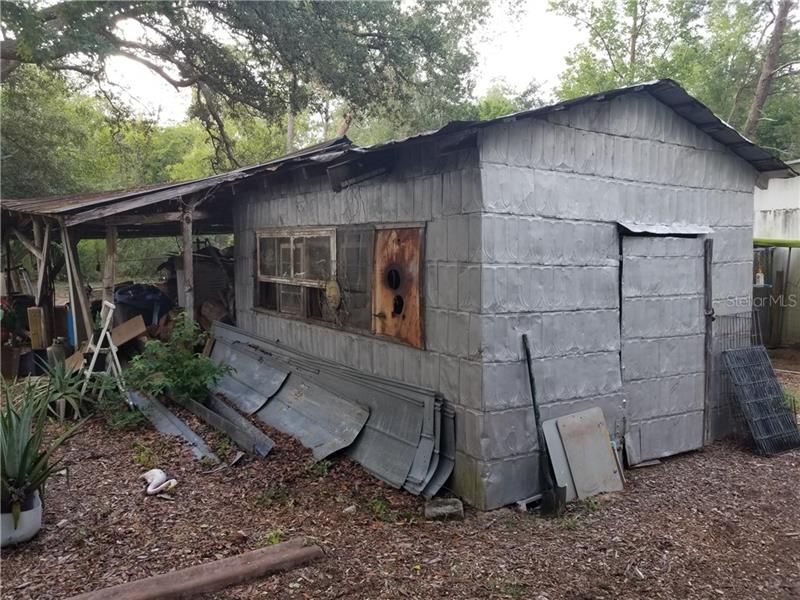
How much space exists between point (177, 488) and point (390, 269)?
269cm

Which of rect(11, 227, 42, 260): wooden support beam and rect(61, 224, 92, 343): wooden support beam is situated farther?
rect(11, 227, 42, 260): wooden support beam

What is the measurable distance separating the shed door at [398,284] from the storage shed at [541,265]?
0.06 feet

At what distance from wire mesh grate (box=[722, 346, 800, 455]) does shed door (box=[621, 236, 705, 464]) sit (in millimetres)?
454

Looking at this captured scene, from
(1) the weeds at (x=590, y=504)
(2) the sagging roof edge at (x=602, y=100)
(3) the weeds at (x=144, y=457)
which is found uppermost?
(2) the sagging roof edge at (x=602, y=100)

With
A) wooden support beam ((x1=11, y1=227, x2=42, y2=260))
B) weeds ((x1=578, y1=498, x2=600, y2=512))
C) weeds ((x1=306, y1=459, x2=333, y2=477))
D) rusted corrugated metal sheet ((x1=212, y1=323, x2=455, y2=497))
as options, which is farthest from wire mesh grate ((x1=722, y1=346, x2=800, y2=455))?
wooden support beam ((x1=11, y1=227, x2=42, y2=260))

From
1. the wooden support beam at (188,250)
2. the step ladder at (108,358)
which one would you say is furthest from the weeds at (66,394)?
the wooden support beam at (188,250)

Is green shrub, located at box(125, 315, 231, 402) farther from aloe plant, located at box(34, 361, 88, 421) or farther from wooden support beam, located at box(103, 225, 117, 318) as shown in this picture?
wooden support beam, located at box(103, 225, 117, 318)

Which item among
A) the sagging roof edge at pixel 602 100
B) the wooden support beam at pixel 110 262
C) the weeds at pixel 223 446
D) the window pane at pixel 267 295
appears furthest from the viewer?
the window pane at pixel 267 295

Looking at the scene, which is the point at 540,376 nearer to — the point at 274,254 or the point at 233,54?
the point at 274,254

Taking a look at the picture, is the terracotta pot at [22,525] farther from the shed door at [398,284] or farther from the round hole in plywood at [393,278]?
the round hole in plywood at [393,278]

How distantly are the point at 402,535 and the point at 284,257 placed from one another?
14.5 feet

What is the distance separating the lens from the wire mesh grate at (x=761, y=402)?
605cm

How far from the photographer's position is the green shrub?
279 inches

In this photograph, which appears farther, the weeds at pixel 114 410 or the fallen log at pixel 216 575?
the weeds at pixel 114 410
